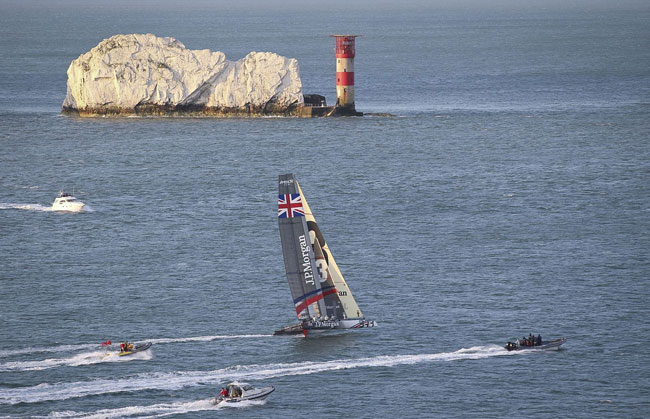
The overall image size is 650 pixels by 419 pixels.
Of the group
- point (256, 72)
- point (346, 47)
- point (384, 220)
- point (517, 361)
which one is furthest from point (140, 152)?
point (517, 361)

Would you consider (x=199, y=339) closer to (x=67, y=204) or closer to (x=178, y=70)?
(x=67, y=204)

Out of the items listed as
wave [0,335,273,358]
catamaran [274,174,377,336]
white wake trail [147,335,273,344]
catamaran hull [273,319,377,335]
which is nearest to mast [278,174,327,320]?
catamaran [274,174,377,336]

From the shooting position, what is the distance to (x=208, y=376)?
83.2 metres

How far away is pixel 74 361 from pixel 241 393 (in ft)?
49.0

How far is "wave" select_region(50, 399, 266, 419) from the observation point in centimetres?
7581

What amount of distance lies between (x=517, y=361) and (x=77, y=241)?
55.9 metres

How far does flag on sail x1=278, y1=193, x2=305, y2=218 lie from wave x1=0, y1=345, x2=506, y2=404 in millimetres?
13300

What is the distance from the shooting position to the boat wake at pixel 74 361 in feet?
277

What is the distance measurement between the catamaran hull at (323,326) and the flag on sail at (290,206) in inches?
346

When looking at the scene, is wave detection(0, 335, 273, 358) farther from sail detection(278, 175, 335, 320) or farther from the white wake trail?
sail detection(278, 175, 335, 320)

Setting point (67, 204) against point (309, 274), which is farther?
point (67, 204)

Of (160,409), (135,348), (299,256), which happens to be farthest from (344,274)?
(160,409)

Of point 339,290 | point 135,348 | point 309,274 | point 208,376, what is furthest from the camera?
point 339,290

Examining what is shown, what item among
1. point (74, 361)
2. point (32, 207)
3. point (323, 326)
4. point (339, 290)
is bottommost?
point (74, 361)
